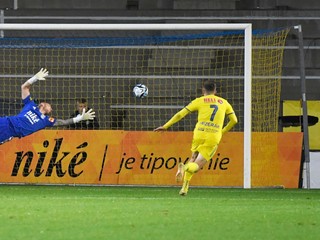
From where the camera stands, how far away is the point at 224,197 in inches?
640

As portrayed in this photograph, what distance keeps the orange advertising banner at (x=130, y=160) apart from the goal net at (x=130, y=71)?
174 cm

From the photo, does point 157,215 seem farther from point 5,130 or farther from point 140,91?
point 140,91

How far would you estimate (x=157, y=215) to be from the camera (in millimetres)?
11844

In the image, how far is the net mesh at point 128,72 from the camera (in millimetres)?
22703

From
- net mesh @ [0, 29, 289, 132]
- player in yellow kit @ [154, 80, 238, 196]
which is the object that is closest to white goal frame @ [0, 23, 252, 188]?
net mesh @ [0, 29, 289, 132]

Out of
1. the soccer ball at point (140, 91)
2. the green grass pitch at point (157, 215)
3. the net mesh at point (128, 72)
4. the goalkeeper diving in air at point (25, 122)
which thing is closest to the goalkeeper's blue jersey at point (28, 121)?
the goalkeeper diving in air at point (25, 122)

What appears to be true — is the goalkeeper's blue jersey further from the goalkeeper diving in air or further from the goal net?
the goal net

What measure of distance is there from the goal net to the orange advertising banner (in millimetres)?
1744

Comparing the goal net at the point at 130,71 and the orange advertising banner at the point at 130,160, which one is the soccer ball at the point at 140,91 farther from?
the orange advertising banner at the point at 130,160

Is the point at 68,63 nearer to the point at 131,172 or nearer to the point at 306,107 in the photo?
the point at 131,172

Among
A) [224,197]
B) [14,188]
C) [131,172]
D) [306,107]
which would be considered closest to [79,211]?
[224,197]

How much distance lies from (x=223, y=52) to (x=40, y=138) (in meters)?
5.38

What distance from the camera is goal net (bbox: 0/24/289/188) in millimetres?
22688

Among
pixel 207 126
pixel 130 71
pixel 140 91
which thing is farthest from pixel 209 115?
pixel 130 71
